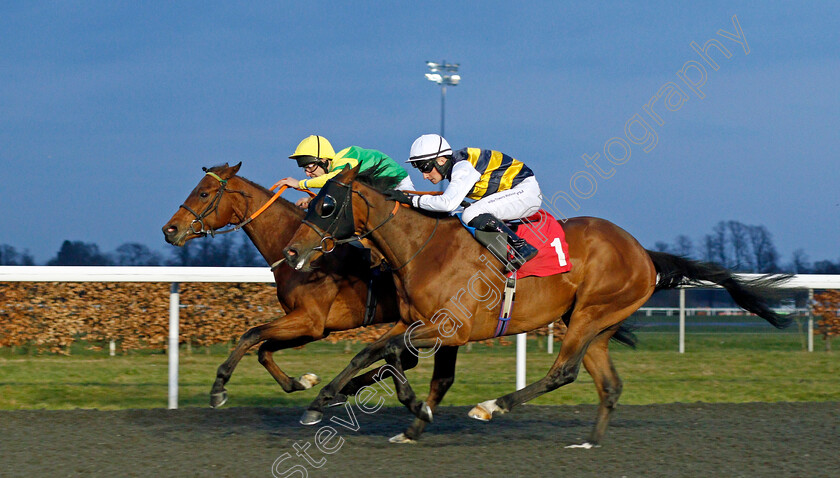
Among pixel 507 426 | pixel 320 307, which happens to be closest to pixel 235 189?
pixel 320 307

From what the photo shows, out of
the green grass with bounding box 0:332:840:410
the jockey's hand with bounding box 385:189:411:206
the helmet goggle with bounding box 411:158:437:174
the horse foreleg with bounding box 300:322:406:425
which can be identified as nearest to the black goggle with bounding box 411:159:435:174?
the helmet goggle with bounding box 411:158:437:174

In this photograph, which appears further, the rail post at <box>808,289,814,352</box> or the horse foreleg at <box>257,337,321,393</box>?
the rail post at <box>808,289,814,352</box>

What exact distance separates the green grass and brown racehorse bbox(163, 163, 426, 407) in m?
1.49

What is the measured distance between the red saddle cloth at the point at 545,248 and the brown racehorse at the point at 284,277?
856 millimetres

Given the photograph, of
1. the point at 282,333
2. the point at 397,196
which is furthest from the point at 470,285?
the point at 282,333

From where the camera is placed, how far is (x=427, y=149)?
4.23m

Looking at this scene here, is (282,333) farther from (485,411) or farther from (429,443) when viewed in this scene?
(485,411)

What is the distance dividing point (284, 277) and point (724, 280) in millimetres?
2650

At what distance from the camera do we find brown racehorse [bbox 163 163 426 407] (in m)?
4.55

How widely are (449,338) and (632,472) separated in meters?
1.02

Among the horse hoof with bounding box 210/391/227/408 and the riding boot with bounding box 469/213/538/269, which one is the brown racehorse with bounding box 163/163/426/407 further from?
the riding boot with bounding box 469/213/538/269

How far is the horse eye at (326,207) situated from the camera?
398cm

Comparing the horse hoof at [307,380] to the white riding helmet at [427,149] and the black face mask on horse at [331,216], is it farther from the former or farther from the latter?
the white riding helmet at [427,149]

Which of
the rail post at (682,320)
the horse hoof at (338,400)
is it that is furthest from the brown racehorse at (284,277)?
the rail post at (682,320)
